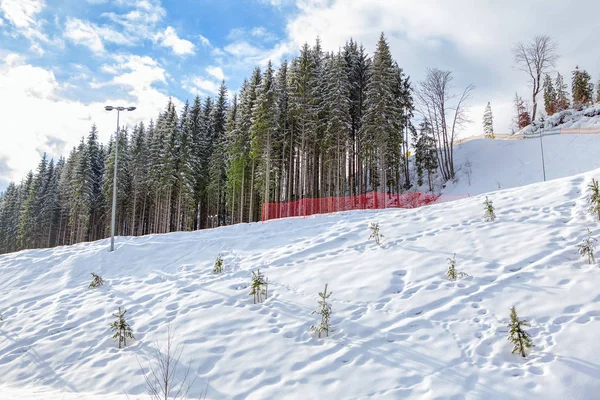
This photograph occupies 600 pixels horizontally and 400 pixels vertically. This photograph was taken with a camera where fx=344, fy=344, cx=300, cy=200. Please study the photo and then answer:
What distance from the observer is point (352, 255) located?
998 cm

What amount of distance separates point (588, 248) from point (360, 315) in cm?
479

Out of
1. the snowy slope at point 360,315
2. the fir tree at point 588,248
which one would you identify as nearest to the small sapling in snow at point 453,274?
the snowy slope at point 360,315

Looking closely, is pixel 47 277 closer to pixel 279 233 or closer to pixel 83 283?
pixel 83 283

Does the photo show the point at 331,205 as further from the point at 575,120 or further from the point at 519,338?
the point at 575,120

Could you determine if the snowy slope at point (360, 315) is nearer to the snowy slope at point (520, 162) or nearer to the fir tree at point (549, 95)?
the snowy slope at point (520, 162)

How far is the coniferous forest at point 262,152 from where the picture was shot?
28969 mm

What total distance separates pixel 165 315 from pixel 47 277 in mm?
7818

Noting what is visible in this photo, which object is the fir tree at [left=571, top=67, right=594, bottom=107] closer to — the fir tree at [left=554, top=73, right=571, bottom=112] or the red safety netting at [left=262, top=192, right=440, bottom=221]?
the fir tree at [left=554, top=73, right=571, bottom=112]

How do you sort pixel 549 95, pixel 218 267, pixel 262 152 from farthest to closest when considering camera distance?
pixel 549 95
pixel 262 152
pixel 218 267

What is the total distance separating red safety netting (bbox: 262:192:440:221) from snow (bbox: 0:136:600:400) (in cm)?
1184

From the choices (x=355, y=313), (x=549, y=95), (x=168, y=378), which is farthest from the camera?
(x=549, y=95)

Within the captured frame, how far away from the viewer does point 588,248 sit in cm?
693

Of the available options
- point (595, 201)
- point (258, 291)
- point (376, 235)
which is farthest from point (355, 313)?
point (595, 201)

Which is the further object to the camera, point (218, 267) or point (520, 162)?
point (520, 162)
